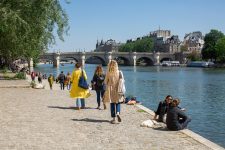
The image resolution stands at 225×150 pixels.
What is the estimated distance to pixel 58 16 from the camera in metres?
33.0

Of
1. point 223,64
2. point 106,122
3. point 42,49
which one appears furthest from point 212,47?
point 106,122

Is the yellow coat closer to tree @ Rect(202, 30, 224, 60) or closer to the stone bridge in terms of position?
tree @ Rect(202, 30, 224, 60)

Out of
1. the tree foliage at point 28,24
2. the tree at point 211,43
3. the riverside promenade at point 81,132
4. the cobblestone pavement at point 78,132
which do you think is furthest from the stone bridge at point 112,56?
the riverside promenade at point 81,132

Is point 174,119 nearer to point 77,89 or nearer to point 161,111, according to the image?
point 161,111

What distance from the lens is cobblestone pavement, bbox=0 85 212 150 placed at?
443 inches

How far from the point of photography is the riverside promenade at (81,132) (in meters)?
11.2

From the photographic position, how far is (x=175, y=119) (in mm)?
13555

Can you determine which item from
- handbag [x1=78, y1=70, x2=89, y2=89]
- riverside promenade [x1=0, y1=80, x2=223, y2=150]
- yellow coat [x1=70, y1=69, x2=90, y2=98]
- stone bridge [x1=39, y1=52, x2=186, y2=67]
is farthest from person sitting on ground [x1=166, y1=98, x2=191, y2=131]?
stone bridge [x1=39, y1=52, x2=186, y2=67]

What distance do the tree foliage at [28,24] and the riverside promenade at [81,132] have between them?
10181 mm

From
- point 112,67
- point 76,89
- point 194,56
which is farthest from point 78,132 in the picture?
point 194,56

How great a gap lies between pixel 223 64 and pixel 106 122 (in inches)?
5238

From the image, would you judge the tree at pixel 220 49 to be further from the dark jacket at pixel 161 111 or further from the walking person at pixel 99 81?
the dark jacket at pixel 161 111

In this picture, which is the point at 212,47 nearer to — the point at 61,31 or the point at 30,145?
the point at 61,31

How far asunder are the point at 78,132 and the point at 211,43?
14425cm
